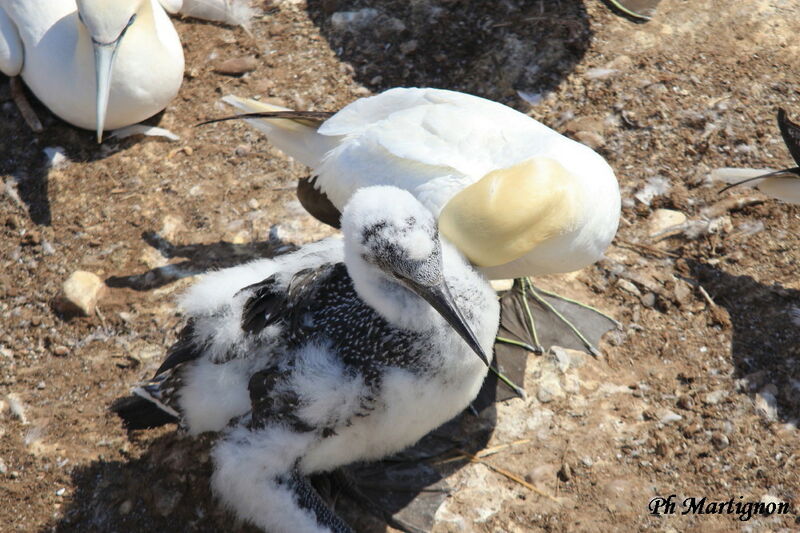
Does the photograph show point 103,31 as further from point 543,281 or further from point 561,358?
point 561,358

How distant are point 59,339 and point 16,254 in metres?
0.64

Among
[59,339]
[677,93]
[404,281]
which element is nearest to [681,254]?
[677,93]

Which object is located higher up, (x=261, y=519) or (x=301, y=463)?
(x=301, y=463)

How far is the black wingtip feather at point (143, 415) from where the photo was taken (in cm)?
303

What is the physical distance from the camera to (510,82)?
14.9ft

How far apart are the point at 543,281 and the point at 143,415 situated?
2.00m

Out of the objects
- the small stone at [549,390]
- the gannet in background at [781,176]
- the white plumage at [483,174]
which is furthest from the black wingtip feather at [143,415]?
the gannet in background at [781,176]

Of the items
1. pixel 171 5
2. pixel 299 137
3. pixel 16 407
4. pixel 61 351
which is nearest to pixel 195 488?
pixel 16 407

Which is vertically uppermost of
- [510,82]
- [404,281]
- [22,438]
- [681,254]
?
[404,281]

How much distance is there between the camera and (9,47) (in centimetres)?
444

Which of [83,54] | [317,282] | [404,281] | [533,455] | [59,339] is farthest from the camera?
[83,54]

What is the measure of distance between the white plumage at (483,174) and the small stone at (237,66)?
1.47 m

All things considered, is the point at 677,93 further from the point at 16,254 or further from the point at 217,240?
the point at 16,254

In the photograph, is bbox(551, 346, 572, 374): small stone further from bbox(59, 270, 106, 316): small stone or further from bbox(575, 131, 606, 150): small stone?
bbox(59, 270, 106, 316): small stone
